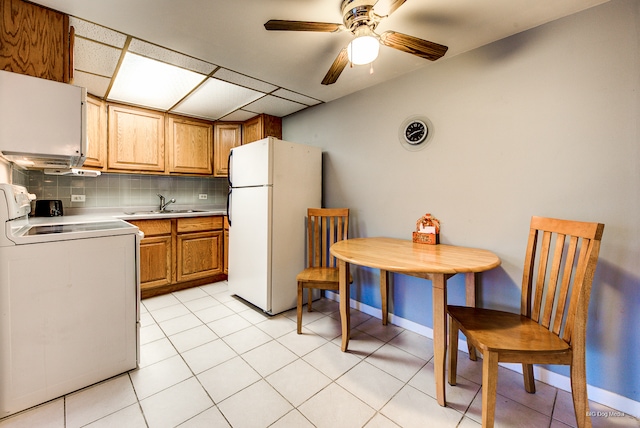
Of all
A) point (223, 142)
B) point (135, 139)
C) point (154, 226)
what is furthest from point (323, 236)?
point (135, 139)

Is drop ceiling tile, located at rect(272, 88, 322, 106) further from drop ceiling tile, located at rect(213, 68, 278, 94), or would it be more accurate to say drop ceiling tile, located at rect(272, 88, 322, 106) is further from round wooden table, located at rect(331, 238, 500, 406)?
round wooden table, located at rect(331, 238, 500, 406)

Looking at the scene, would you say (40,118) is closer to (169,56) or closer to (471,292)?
(169,56)

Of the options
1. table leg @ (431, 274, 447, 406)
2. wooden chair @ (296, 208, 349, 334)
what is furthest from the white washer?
table leg @ (431, 274, 447, 406)

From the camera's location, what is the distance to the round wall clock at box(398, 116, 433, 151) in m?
2.23

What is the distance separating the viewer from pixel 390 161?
2496mm

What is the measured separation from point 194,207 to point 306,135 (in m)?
2.06

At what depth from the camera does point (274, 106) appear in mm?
3248

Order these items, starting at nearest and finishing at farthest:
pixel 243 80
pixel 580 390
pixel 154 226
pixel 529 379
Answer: pixel 580 390 < pixel 529 379 < pixel 243 80 < pixel 154 226

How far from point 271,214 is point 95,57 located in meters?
1.86

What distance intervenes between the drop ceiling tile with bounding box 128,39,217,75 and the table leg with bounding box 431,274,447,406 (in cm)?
241

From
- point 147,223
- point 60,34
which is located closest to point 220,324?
point 147,223

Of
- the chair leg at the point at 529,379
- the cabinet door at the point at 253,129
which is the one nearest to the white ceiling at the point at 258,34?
the cabinet door at the point at 253,129

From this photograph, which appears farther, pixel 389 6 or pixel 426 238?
pixel 426 238

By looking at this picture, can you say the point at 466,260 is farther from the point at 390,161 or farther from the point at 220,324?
the point at 220,324
